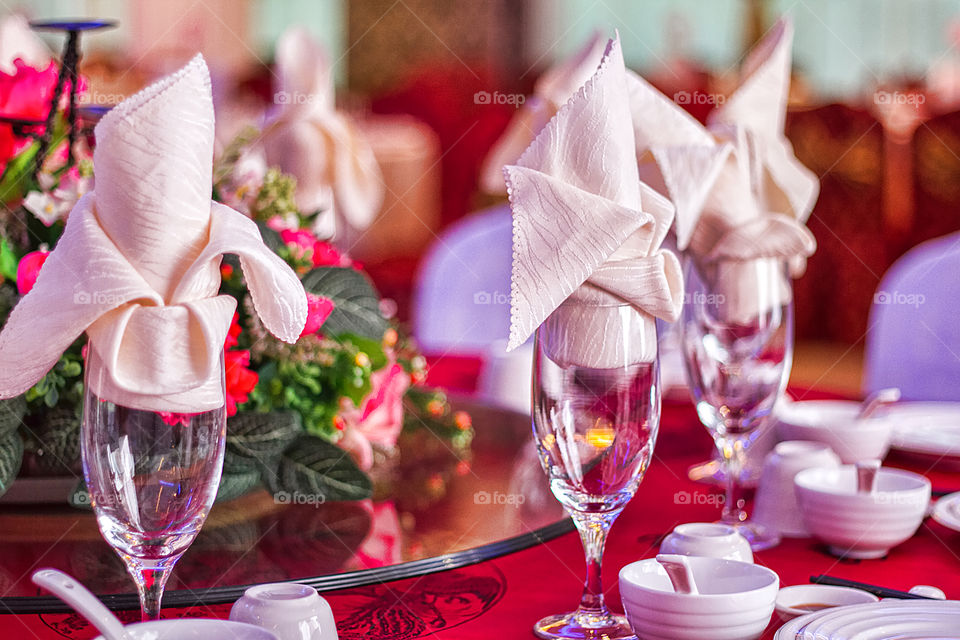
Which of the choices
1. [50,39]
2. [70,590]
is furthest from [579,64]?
[50,39]

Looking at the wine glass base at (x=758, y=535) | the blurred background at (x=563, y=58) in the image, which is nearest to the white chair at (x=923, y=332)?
the wine glass base at (x=758, y=535)

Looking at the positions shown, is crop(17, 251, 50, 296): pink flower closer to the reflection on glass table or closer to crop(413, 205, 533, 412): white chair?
the reflection on glass table

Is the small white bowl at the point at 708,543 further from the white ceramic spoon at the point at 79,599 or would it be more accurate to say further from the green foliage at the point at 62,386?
the green foliage at the point at 62,386

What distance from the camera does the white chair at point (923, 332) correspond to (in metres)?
2.02

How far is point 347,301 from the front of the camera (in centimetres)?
113

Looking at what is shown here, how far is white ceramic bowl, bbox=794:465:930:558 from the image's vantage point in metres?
0.96

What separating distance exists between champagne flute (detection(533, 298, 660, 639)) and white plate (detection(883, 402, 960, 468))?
2.19 ft

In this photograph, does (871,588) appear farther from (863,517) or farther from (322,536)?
(322,536)

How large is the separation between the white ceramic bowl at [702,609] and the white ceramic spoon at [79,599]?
0.32 meters

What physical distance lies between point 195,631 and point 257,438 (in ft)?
1.38

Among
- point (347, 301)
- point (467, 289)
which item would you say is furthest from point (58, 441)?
point (467, 289)

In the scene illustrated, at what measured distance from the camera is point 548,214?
74 centimetres

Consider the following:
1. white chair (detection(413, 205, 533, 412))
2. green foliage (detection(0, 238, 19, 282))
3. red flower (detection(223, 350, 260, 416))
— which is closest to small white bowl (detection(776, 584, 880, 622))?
red flower (detection(223, 350, 260, 416))

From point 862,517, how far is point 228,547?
0.54 metres
